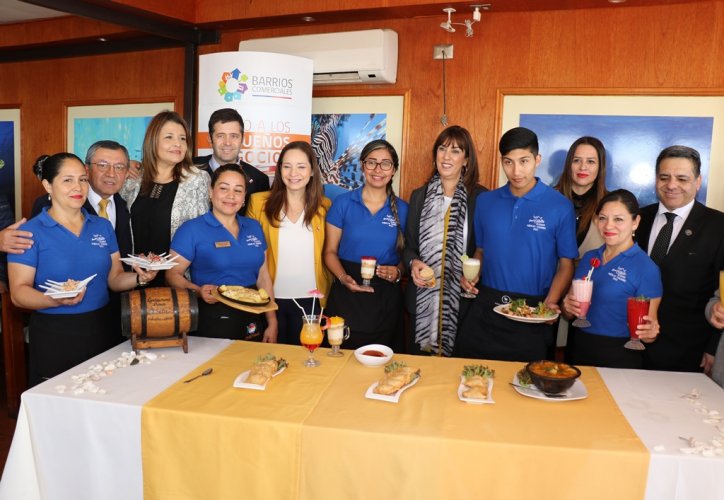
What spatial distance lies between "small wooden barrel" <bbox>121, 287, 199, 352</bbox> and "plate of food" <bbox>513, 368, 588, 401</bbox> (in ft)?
4.73

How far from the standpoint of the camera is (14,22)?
6.23 meters

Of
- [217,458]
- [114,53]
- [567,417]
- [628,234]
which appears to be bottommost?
[217,458]

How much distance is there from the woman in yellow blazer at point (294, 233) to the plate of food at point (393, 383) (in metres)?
1.25

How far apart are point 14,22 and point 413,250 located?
17.5 ft

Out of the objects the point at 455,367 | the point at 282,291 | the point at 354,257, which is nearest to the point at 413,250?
→ the point at 354,257

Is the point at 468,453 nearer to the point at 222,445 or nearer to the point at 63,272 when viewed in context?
the point at 222,445

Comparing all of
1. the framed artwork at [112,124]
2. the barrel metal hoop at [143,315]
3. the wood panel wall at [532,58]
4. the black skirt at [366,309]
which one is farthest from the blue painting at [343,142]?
the barrel metal hoop at [143,315]

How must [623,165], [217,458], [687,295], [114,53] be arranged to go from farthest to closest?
[114,53] < [623,165] < [687,295] < [217,458]

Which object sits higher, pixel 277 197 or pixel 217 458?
pixel 277 197

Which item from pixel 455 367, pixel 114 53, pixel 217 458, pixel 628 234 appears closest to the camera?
pixel 217 458

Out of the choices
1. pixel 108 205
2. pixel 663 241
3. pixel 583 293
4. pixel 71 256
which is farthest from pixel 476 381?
pixel 108 205

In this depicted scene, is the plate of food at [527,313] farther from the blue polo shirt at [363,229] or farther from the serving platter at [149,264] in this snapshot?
the serving platter at [149,264]

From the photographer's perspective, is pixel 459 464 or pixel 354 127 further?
pixel 354 127

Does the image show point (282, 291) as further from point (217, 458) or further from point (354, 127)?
point (354, 127)
